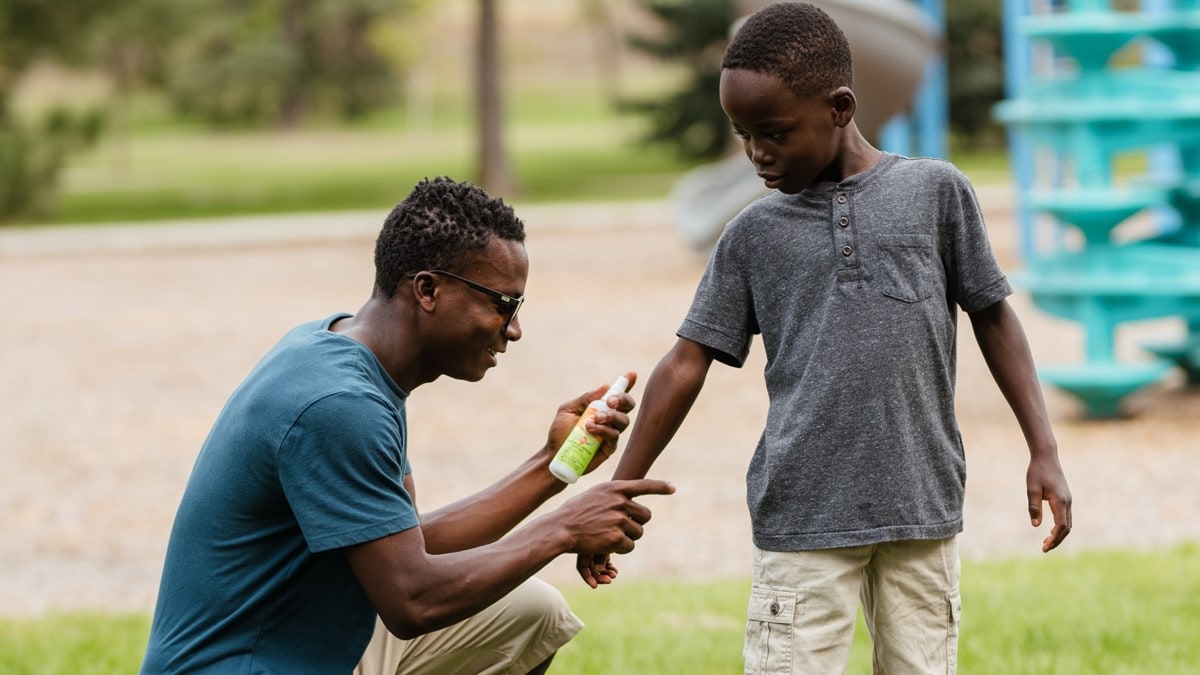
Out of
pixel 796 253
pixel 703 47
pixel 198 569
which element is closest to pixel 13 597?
pixel 198 569

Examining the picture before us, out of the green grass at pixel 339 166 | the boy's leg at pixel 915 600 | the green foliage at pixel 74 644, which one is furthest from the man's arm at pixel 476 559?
the green grass at pixel 339 166

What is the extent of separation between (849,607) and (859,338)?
1.84 ft

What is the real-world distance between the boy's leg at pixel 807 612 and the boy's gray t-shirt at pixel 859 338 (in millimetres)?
51

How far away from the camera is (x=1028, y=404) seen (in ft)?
11.2

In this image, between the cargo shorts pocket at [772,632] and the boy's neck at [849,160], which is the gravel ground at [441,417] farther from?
the boy's neck at [849,160]

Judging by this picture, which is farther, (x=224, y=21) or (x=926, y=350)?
(x=224, y=21)

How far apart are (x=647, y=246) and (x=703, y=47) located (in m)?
20.7

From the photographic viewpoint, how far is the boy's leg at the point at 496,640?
12.1ft

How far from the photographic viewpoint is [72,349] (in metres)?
13.8

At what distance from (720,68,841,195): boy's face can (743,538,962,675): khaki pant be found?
80 cm

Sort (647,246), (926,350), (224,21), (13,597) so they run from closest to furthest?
(926,350), (13,597), (647,246), (224,21)

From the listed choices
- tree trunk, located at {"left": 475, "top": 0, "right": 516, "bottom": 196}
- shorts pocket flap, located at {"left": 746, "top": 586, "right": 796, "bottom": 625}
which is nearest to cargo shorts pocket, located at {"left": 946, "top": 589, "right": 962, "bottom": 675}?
shorts pocket flap, located at {"left": 746, "top": 586, "right": 796, "bottom": 625}

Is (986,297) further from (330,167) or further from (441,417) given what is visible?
(330,167)

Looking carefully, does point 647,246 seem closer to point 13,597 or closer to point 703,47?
point 13,597
